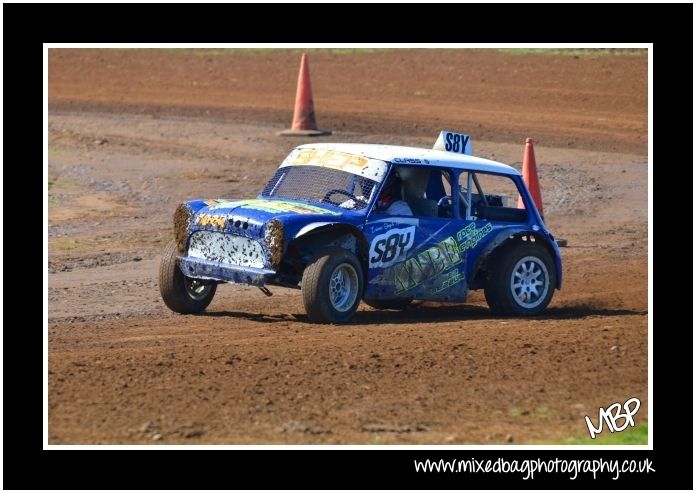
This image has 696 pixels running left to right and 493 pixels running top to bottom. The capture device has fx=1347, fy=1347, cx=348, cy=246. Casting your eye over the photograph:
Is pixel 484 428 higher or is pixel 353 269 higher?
pixel 353 269

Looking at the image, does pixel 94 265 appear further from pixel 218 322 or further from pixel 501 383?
pixel 501 383

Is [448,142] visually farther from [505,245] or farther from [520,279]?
[520,279]

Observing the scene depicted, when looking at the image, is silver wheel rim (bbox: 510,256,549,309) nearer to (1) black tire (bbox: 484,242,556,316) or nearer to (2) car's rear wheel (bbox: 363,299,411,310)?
(1) black tire (bbox: 484,242,556,316)

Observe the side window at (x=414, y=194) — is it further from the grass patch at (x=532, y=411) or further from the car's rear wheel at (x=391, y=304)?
the grass patch at (x=532, y=411)

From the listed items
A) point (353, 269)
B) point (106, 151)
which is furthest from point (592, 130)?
point (353, 269)

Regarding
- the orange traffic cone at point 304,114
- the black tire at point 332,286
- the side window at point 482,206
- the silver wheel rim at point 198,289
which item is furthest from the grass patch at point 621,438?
the orange traffic cone at point 304,114

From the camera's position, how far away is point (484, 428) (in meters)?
8.43

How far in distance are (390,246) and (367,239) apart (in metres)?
0.29

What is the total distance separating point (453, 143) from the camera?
13156mm

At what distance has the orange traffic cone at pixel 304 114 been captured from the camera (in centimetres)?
2202

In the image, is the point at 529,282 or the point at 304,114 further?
the point at 304,114

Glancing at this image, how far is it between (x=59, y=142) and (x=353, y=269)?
471 inches

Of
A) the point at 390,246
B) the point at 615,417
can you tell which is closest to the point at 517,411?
the point at 615,417

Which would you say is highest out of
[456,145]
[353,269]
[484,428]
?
[456,145]
